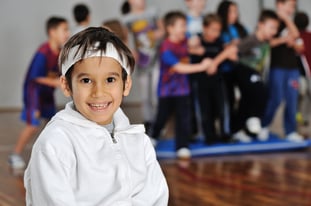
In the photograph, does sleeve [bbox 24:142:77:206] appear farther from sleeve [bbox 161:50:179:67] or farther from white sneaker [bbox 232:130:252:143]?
white sneaker [bbox 232:130:252:143]

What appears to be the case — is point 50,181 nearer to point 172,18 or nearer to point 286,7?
point 172,18

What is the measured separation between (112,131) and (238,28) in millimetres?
4167

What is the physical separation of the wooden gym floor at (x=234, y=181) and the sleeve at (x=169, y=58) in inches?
28.4

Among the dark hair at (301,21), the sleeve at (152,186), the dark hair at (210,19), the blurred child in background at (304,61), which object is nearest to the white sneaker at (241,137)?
the blurred child in background at (304,61)

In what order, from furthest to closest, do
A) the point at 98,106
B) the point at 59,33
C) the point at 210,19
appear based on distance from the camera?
the point at 210,19, the point at 59,33, the point at 98,106

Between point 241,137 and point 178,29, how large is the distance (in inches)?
43.8

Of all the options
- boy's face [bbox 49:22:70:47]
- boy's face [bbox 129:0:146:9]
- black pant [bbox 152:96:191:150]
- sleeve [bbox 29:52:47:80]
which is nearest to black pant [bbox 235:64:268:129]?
black pant [bbox 152:96:191:150]

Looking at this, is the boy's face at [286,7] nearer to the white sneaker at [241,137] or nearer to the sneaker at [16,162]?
the white sneaker at [241,137]

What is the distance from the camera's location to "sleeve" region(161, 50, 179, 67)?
495 centimetres

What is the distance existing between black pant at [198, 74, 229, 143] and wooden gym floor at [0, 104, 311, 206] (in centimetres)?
37

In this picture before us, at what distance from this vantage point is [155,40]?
5.91 metres

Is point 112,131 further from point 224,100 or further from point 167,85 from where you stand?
point 224,100

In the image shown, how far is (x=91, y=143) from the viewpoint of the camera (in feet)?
5.67

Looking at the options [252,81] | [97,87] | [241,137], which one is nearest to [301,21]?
[252,81]
